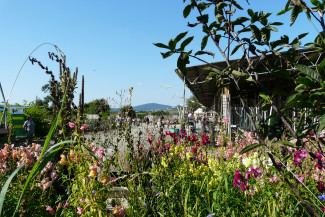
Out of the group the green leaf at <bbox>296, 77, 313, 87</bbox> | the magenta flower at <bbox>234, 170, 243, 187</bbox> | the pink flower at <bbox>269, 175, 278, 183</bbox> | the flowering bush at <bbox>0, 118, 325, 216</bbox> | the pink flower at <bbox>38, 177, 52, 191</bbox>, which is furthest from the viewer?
the pink flower at <bbox>269, 175, 278, 183</bbox>

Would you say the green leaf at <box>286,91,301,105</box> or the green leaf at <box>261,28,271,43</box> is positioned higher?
the green leaf at <box>261,28,271,43</box>

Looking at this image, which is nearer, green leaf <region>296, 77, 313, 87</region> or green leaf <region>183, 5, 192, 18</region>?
green leaf <region>296, 77, 313, 87</region>

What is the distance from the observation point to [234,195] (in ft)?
7.50

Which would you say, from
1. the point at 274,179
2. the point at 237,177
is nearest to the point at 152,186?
the point at 237,177

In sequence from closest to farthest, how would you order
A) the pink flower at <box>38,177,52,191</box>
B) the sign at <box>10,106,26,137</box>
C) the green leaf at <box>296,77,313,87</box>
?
the green leaf at <box>296,77,313,87</box> → the pink flower at <box>38,177,52,191</box> → the sign at <box>10,106,26,137</box>

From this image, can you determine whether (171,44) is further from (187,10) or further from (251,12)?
(251,12)

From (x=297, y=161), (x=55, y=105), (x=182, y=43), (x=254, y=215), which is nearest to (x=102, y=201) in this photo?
(x=55, y=105)

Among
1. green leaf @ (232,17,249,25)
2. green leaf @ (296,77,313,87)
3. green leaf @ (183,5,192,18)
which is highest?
green leaf @ (183,5,192,18)

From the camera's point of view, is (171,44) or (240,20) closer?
(171,44)

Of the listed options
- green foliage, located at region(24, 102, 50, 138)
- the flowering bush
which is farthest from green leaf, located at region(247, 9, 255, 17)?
green foliage, located at region(24, 102, 50, 138)

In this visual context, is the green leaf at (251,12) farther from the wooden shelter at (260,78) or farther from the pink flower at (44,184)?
the pink flower at (44,184)

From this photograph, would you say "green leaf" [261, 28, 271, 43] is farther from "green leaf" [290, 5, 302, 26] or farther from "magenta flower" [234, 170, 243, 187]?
"magenta flower" [234, 170, 243, 187]

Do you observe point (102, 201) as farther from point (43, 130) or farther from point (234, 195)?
point (43, 130)

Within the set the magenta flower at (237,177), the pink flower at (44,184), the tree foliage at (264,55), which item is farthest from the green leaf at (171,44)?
the pink flower at (44,184)
